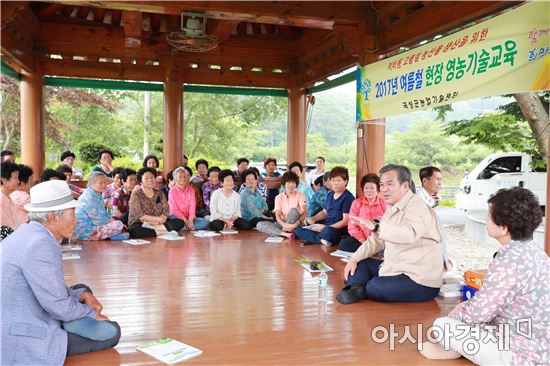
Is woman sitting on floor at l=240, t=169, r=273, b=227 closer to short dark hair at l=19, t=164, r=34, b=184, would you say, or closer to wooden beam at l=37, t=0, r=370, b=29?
wooden beam at l=37, t=0, r=370, b=29

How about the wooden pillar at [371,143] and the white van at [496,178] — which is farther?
the white van at [496,178]

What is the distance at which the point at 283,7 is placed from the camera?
5.68m

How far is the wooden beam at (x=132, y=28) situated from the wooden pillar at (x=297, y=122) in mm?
3034

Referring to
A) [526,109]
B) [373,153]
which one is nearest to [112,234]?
[373,153]

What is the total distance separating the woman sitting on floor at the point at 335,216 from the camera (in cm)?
549

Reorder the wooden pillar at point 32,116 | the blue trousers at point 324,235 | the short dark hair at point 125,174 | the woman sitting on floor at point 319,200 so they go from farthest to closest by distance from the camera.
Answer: the wooden pillar at point 32,116 < the short dark hair at point 125,174 < the woman sitting on floor at point 319,200 < the blue trousers at point 324,235

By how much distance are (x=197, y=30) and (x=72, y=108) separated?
8.43 metres

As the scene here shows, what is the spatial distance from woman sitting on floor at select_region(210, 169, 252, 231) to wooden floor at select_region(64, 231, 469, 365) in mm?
1526

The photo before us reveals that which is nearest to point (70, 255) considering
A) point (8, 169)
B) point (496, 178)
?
point (8, 169)

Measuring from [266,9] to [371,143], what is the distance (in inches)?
87.0

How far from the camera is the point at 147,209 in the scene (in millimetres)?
6078

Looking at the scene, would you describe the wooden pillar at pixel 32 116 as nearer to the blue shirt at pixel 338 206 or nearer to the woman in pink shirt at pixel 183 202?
the woman in pink shirt at pixel 183 202

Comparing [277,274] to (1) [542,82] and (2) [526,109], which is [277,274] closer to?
(1) [542,82]

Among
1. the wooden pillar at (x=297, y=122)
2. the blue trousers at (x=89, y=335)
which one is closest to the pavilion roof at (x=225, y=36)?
the wooden pillar at (x=297, y=122)
